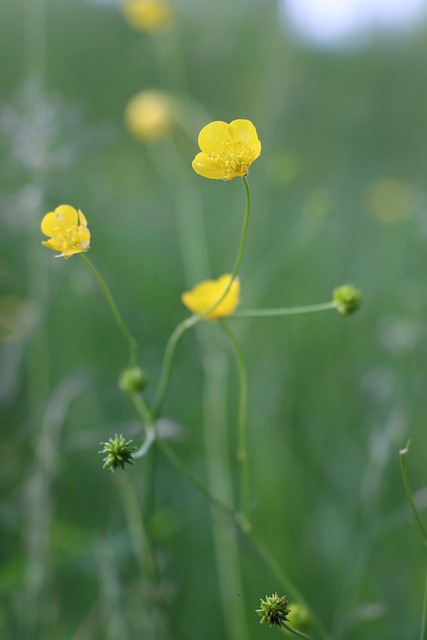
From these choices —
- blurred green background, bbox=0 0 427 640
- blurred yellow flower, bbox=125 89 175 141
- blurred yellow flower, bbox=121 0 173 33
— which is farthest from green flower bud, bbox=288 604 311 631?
blurred yellow flower, bbox=121 0 173 33

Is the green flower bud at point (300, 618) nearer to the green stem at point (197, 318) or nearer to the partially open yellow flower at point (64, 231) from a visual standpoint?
the green stem at point (197, 318)

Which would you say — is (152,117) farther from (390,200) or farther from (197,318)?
(197,318)

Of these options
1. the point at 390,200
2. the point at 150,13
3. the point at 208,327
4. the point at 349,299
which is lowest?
the point at 349,299

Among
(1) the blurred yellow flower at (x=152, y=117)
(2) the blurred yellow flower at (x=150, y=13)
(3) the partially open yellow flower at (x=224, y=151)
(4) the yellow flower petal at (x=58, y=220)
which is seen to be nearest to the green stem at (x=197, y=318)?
(3) the partially open yellow flower at (x=224, y=151)

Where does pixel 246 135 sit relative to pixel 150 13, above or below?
below

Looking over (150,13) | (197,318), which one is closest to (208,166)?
(197,318)

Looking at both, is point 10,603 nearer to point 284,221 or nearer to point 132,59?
point 284,221

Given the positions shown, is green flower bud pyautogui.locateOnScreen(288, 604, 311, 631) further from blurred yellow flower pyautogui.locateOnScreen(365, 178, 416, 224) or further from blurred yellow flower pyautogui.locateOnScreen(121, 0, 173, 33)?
blurred yellow flower pyautogui.locateOnScreen(121, 0, 173, 33)
